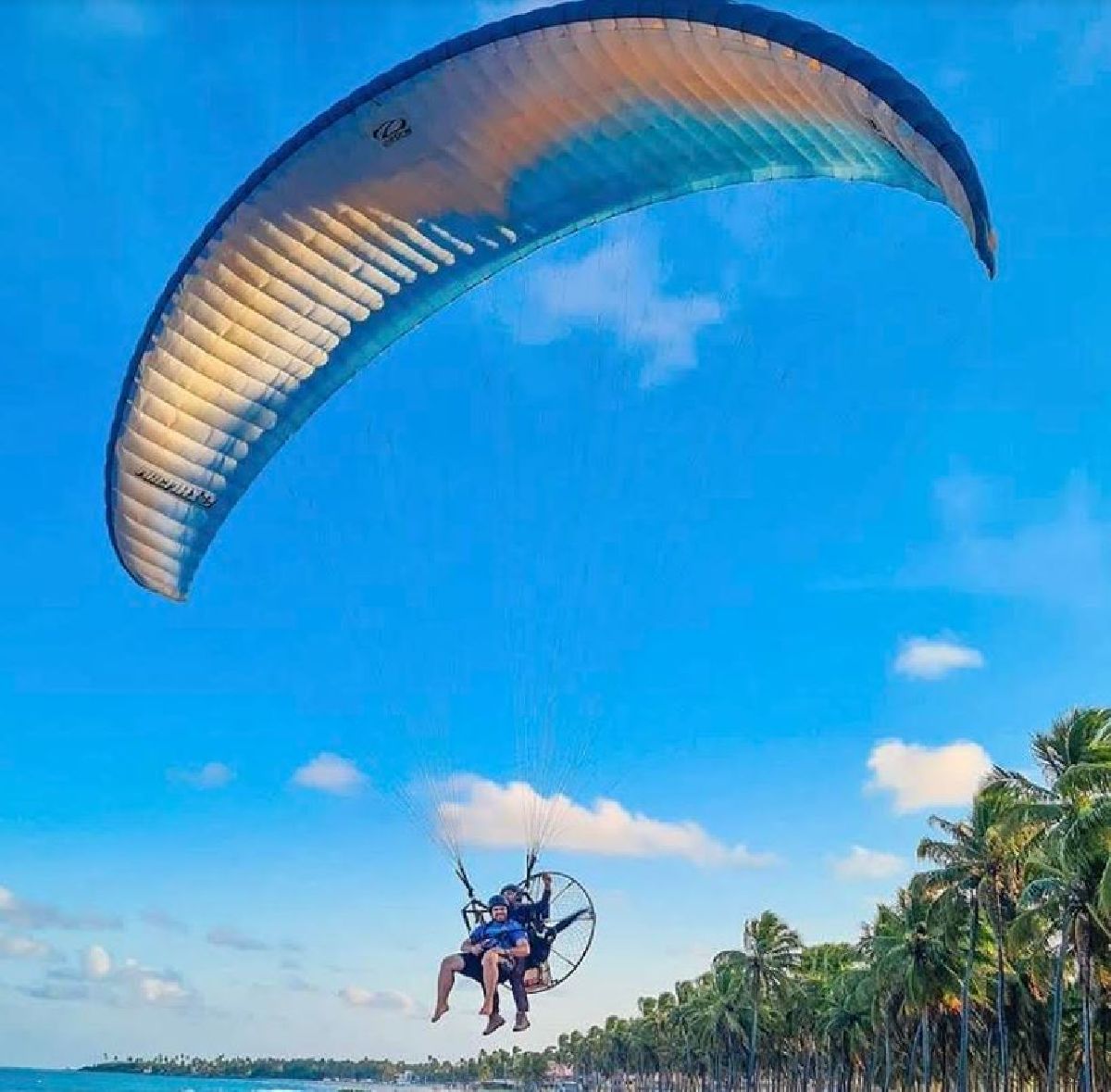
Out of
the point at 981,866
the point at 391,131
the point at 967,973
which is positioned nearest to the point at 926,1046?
the point at 967,973

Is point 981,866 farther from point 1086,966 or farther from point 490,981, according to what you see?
point 490,981

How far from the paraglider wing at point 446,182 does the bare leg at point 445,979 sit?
625 cm

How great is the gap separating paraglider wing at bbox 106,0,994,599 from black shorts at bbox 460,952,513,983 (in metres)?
6.40

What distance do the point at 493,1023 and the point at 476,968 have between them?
0.57 metres

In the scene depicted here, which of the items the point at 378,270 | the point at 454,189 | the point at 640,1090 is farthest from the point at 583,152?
the point at 640,1090

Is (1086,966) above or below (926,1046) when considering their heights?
above

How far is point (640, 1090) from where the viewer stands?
389 ft

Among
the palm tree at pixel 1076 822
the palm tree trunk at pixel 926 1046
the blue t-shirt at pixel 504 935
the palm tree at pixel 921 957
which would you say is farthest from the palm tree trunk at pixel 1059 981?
the blue t-shirt at pixel 504 935

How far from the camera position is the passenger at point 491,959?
13.1 meters

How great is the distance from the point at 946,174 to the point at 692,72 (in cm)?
342

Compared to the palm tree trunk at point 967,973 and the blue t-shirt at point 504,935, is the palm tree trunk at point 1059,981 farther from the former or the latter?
the blue t-shirt at point 504,935

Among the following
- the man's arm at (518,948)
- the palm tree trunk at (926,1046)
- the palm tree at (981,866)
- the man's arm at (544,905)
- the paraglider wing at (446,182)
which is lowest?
the palm tree trunk at (926,1046)

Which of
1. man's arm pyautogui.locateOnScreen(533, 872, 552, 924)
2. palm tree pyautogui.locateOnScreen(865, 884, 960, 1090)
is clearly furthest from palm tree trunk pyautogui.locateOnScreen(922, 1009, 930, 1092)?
man's arm pyautogui.locateOnScreen(533, 872, 552, 924)

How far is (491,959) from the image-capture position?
43.1ft
